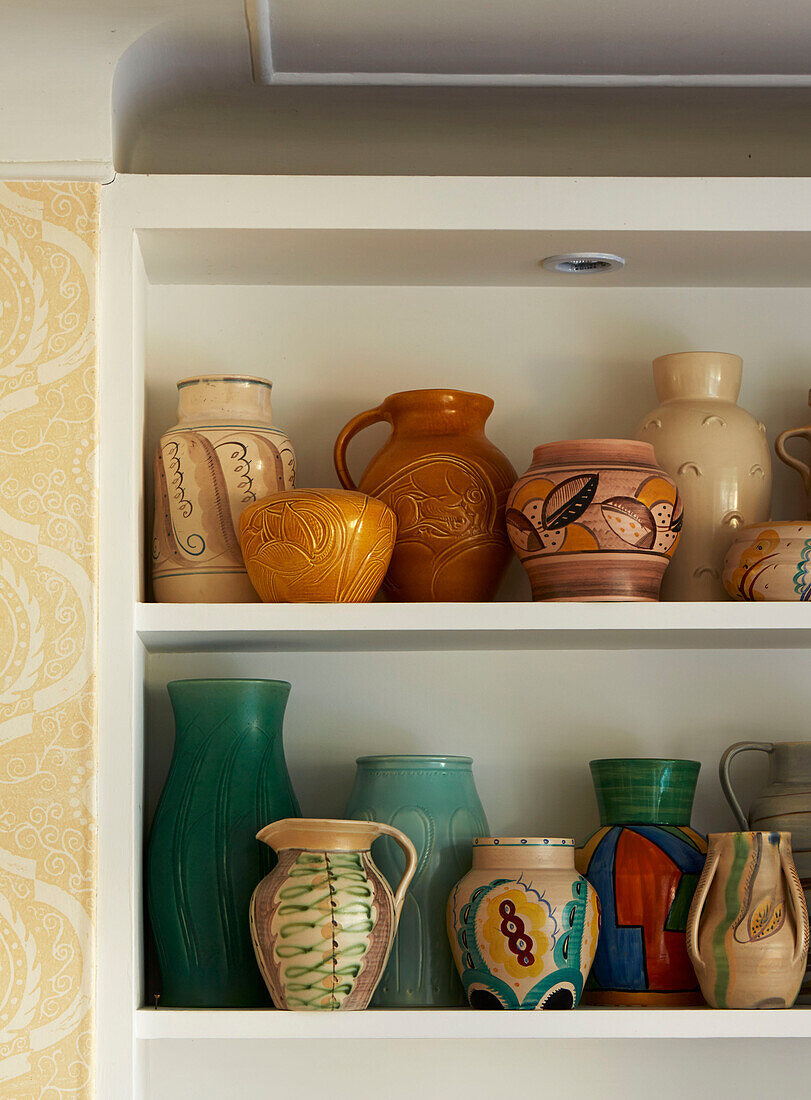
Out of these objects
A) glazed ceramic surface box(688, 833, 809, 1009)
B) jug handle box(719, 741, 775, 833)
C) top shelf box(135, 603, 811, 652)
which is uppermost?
top shelf box(135, 603, 811, 652)

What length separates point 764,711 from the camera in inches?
52.5

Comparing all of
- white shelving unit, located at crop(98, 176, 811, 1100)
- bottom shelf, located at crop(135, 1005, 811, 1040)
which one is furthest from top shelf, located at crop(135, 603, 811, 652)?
bottom shelf, located at crop(135, 1005, 811, 1040)

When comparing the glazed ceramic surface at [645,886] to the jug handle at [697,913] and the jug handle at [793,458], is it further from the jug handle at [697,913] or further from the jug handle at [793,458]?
the jug handle at [793,458]

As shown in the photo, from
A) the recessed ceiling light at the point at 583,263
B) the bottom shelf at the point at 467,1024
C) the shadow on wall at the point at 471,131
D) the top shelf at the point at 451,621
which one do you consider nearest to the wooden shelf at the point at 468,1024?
the bottom shelf at the point at 467,1024

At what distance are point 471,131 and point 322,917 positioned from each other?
2.88 ft

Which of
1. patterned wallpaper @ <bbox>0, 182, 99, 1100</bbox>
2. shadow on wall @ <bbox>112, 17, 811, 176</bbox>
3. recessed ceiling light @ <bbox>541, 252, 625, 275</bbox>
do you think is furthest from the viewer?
shadow on wall @ <bbox>112, 17, 811, 176</bbox>

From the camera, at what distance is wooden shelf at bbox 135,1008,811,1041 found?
106cm

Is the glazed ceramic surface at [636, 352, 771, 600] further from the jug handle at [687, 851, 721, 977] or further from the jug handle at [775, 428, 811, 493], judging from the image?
the jug handle at [687, 851, 721, 977]

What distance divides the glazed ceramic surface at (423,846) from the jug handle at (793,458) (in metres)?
0.46

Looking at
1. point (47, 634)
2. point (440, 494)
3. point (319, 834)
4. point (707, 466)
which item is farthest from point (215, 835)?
point (707, 466)

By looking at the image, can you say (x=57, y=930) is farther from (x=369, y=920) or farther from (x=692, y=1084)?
(x=692, y=1084)

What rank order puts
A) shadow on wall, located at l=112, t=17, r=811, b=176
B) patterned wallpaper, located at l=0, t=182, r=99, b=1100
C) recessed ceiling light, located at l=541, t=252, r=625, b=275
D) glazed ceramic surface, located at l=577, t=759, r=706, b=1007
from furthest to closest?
shadow on wall, located at l=112, t=17, r=811, b=176 → recessed ceiling light, located at l=541, t=252, r=625, b=275 → glazed ceramic surface, located at l=577, t=759, r=706, b=1007 → patterned wallpaper, located at l=0, t=182, r=99, b=1100

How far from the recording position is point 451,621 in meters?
1.12

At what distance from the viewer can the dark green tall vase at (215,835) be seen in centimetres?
112
